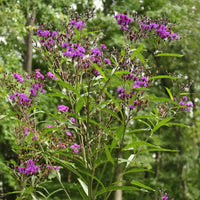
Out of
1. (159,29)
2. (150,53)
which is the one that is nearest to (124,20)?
(159,29)

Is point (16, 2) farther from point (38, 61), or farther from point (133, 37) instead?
point (133, 37)

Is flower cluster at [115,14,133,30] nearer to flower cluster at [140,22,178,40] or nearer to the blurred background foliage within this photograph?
flower cluster at [140,22,178,40]

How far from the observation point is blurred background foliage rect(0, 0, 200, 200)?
7.66m

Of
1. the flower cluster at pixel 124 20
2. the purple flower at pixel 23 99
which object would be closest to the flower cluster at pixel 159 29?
the flower cluster at pixel 124 20

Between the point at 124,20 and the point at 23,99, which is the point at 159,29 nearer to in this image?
the point at 124,20

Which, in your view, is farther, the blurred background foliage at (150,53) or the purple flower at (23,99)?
the blurred background foliage at (150,53)

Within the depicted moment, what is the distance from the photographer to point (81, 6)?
35.7 feet

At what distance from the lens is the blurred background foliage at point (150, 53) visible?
766 centimetres

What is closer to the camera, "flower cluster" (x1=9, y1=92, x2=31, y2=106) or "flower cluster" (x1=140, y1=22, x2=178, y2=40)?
"flower cluster" (x1=140, y1=22, x2=178, y2=40)

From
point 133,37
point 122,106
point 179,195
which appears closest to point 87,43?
point 133,37

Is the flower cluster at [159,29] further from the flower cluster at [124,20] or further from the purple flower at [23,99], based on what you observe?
the purple flower at [23,99]

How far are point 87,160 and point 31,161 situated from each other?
0.72 m

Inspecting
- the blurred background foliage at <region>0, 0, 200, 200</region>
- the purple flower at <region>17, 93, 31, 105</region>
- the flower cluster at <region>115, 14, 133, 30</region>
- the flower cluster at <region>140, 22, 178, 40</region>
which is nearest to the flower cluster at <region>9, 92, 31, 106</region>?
the purple flower at <region>17, 93, 31, 105</region>

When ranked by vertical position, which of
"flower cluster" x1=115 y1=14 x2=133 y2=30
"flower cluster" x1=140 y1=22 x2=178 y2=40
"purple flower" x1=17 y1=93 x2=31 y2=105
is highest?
"flower cluster" x1=115 y1=14 x2=133 y2=30
